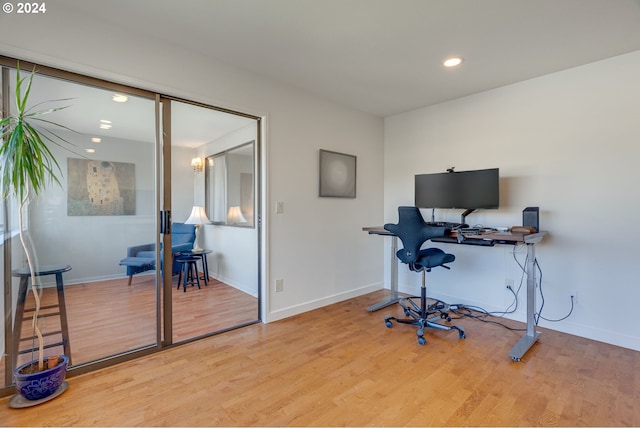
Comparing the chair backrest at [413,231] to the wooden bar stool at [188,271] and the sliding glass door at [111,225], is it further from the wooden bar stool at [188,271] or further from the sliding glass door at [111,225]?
the wooden bar stool at [188,271]

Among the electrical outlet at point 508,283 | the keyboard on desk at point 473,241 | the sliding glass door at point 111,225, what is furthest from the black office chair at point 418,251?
the sliding glass door at point 111,225

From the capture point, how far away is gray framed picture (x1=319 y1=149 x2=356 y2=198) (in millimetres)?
3520

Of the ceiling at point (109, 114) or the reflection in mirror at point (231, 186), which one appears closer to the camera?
the ceiling at point (109, 114)

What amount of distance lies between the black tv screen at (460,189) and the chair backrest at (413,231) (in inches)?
27.2

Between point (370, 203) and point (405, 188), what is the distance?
50cm

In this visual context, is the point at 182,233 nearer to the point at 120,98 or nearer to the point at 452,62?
the point at 120,98

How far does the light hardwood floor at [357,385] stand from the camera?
65.6 inches

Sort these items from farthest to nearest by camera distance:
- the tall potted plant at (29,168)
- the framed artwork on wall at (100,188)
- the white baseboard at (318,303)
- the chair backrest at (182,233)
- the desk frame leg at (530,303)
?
the white baseboard at (318,303) → the chair backrest at (182,233) → the desk frame leg at (530,303) → the framed artwork on wall at (100,188) → the tall potted plant at (29,168)

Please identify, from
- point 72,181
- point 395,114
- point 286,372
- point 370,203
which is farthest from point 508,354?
point 72,181

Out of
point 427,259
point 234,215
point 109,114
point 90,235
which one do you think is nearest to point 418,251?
point 427,259

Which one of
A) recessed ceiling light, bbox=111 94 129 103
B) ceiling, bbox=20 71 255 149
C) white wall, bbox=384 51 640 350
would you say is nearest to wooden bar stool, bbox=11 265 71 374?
ceiling, bbox=20 71 255 149

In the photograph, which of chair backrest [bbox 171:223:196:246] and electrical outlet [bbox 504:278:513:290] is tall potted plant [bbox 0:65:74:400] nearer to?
chair backrest [bbox 171:223:196:246]

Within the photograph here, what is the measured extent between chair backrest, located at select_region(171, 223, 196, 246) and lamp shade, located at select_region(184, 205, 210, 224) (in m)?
0.06

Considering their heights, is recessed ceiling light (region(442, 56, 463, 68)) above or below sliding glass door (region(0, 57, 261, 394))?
above
